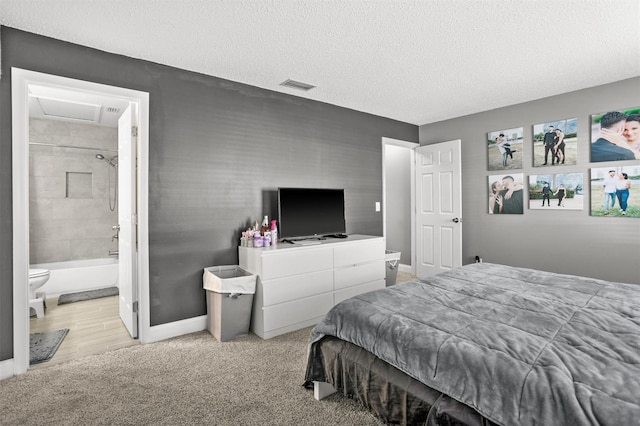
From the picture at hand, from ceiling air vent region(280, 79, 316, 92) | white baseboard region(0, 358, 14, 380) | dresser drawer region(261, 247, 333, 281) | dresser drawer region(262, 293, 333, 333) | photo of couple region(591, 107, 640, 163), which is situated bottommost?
white baseboard region(0, 358, 14, 380)

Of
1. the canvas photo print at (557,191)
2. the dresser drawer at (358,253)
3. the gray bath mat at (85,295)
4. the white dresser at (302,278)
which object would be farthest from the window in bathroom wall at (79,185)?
the canvas photo print at (557,191)

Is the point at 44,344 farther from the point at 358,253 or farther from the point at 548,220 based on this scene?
the point at 548,220

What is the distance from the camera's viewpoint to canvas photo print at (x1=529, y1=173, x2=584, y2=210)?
3.85 meters

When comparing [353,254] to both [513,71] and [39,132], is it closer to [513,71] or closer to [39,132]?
[513,71]

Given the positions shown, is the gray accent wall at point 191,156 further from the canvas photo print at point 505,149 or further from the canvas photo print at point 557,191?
the canvas photo print at point 557,191

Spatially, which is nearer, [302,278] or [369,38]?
[369,38]

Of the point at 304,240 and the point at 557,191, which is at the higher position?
the point at 557,191

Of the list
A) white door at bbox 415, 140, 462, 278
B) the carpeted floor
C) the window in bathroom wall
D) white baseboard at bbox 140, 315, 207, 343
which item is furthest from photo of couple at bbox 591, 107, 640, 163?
the window in bathroom wall

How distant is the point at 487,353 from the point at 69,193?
5648 millimetres

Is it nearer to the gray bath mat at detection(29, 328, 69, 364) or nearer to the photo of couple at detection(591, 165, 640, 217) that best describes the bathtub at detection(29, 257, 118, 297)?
the gray bath mat at detection(29, 328, 69, 364)

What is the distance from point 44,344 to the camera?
293 centimetres

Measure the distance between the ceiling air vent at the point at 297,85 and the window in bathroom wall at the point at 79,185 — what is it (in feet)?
11.5

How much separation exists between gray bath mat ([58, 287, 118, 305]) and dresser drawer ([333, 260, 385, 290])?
313cm

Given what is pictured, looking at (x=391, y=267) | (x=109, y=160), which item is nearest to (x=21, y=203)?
(x=109, y=160)
